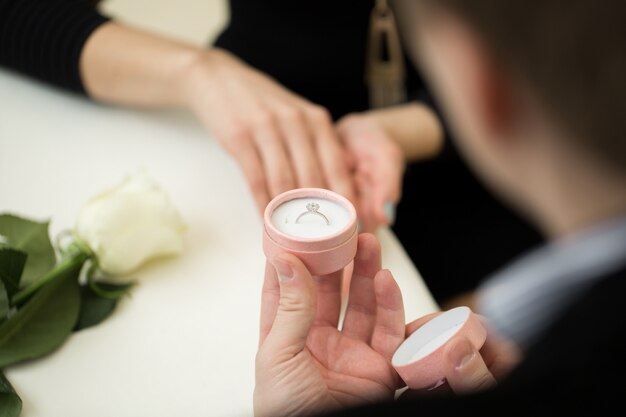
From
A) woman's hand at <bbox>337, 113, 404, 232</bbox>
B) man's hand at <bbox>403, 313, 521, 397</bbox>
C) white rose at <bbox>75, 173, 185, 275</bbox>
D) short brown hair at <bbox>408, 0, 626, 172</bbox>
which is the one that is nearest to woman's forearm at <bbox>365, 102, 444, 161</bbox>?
woman's hand at <bbox>337, 113, 404, 232</bbox>

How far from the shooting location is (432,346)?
1.77ft

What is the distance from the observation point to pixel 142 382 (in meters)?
0.62

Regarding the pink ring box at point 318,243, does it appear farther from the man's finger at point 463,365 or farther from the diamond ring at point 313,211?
the man's finger at point 463,365

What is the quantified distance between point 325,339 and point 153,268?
214 mm

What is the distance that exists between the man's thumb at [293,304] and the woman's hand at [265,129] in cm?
24

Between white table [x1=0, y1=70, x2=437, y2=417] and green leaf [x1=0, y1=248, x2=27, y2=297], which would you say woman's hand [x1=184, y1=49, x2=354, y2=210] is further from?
green leaf [x1=0, y1=248, x2=27, y2=297]

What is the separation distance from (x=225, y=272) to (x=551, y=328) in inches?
16.0

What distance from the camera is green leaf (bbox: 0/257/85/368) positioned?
62 centimetres

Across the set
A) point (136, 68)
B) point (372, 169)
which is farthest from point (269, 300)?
point (136, 68)

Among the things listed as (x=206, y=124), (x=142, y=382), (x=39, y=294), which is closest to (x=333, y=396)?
(x=142, y=382)

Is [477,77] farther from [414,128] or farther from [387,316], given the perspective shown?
[414,128]

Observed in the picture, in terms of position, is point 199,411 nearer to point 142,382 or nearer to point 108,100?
point 142,382

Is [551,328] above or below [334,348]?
above

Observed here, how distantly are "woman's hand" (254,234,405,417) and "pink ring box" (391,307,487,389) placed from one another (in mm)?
21
